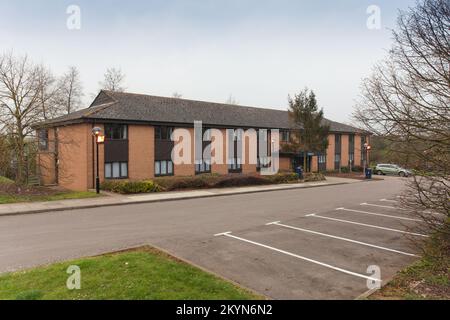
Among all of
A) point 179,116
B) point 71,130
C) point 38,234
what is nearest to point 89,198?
point 38,234

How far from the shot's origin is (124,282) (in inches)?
214

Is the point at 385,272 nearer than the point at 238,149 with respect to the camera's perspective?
Yes

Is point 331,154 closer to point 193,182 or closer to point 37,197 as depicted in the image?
point 193,182

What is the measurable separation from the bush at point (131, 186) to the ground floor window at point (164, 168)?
5122mm

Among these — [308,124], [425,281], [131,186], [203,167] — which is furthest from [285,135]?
[425,281]

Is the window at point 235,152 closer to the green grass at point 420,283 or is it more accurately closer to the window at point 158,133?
the window at point 158,133

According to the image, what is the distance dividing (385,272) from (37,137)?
2132 cm

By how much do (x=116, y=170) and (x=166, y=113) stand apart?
6.96 metres

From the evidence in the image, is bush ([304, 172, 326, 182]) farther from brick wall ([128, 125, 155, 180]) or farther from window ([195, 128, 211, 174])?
brick wall ([128, 125, 155, 180])

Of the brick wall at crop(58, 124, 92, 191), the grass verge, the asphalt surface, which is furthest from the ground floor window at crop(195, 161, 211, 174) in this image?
the grass verge

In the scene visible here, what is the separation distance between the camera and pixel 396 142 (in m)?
6.54

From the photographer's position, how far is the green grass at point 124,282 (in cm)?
500

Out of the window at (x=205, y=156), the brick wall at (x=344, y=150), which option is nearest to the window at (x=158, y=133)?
the window at (x=205, y=156)
